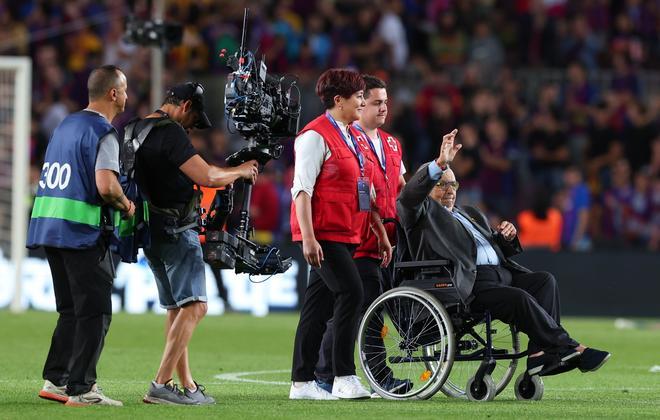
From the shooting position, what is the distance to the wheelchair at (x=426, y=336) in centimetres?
1057

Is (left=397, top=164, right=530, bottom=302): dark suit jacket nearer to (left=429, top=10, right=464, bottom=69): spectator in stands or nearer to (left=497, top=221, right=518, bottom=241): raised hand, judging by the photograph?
(left=497, top=221, right=518, bottom=241): raised hand

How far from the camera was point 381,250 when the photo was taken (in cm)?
1126

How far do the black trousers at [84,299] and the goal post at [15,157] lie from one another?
33.7ft

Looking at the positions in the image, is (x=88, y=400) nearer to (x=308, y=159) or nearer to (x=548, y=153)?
(x=308, y=159)

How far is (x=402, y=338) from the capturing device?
1094 centimetres

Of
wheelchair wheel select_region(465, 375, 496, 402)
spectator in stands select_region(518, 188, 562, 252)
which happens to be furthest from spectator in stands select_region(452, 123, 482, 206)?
wheelchair wheel select_region(465, 375, 496, 402)

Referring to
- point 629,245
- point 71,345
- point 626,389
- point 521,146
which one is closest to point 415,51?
point 521,146

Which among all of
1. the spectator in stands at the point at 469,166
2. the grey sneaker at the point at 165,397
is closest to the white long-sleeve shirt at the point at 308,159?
the grey sneaker at the point at 165,397

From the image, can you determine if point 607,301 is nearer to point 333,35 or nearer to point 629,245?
point 629,245

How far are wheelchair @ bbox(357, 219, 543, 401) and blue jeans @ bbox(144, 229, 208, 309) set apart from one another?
125cm

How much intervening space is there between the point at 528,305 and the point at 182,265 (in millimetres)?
2414

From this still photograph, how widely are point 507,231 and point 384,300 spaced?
125 centimetres

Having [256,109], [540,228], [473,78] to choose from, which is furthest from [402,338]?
[473,78]

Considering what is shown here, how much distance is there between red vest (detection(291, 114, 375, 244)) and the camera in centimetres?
1073
